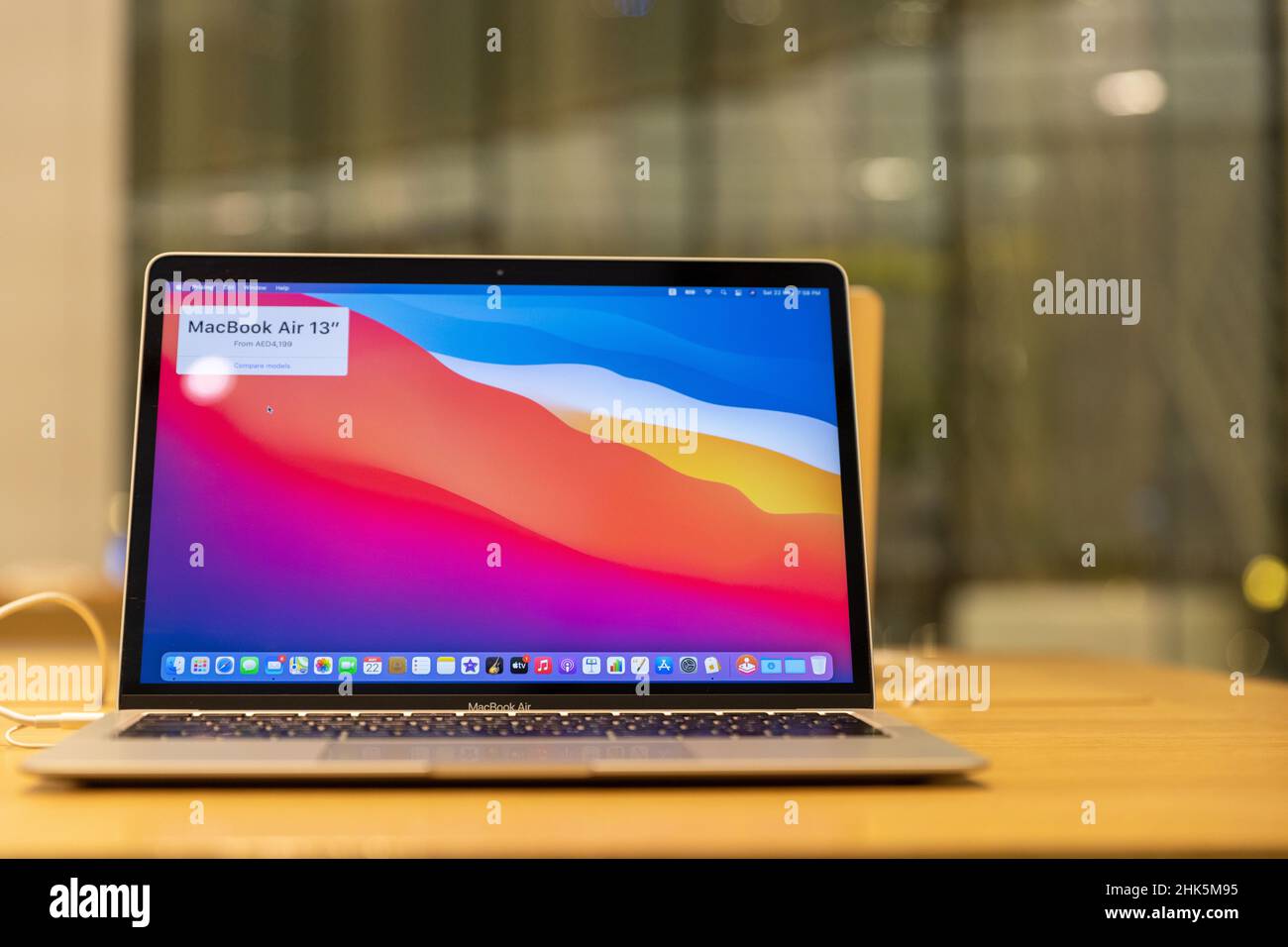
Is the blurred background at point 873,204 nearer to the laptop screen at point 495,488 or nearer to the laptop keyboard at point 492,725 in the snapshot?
the laptop screen at point 495,488

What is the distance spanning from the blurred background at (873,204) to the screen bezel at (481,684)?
112 inches

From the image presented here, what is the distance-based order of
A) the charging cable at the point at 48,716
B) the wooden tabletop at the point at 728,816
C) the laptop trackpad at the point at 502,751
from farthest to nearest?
the charging cable at the point at 48,716 < the laptop trackpad at the point at 502,751 < the wooden tabletop at the point at 728,816

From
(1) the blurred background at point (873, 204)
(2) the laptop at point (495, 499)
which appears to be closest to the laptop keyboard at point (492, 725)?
(2) the laptop at point (495, 499)

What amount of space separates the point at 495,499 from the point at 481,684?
0.14 meters

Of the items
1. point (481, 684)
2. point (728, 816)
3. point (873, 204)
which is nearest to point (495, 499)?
point (481, 684)

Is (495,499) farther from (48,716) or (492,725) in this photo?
(48,716)

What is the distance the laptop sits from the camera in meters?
0.77

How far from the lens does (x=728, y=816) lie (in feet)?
1.81

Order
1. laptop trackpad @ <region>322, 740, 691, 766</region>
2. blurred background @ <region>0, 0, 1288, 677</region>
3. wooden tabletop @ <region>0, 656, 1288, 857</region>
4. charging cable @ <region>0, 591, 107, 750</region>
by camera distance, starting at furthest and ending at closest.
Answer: blurred background @ <region>0, 0, 1288, 677</region>
charging cable @ <region>0, 591, 107, 750</region>
laptop trackpad @ <region>322, 740, 691, 766</region>
wooden tabletop @ <region>0, 656, 1288, 857</region>

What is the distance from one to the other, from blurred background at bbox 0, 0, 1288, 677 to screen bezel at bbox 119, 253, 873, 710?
9.32ft

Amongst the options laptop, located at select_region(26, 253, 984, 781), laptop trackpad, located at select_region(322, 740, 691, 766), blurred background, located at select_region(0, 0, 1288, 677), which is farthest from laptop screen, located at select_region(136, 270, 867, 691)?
blurred background, located at select_region(0, 0, 1288, 677)

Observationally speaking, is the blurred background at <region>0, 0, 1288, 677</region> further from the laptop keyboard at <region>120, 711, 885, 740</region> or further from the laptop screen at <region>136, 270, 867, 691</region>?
the laptop keyboard at <region>120, 711, 885, 740</region>

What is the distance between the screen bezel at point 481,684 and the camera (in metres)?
0.77
